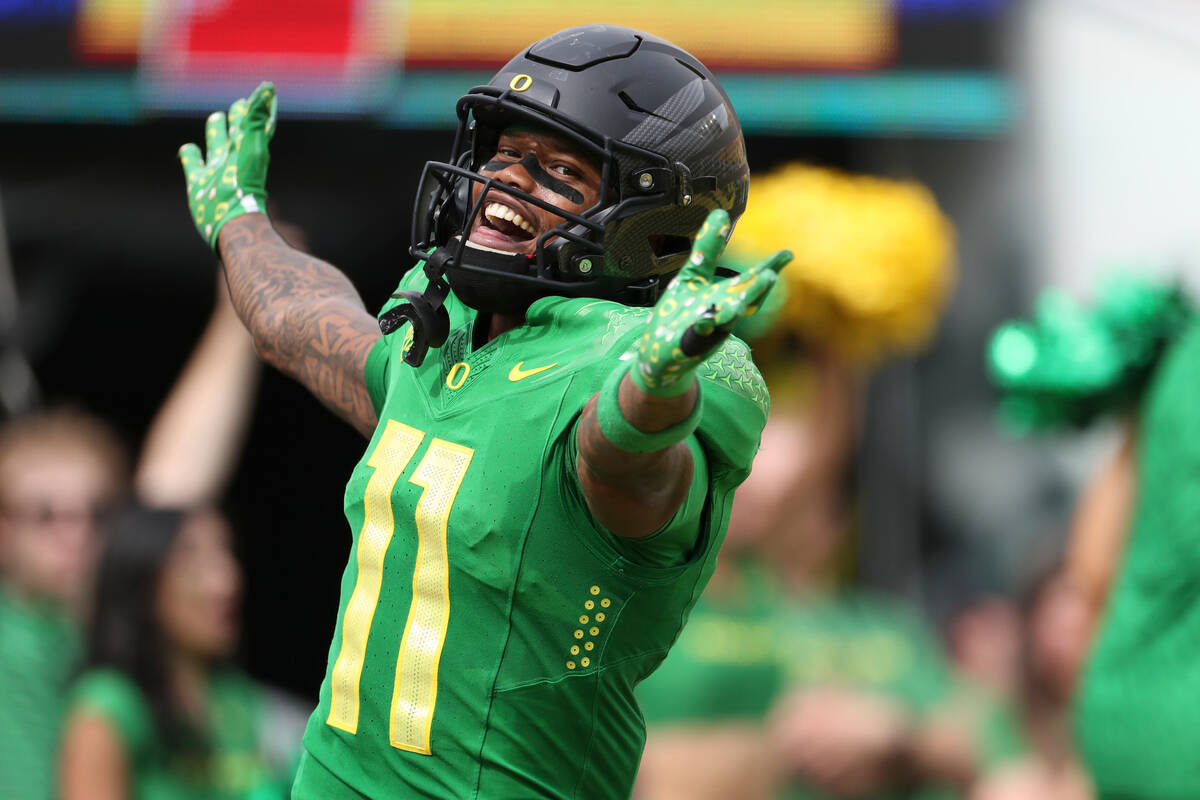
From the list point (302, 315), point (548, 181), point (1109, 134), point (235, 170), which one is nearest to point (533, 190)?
point (548, 181)

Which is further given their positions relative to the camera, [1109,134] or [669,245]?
[1109,134]

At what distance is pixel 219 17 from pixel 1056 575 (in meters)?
3.82

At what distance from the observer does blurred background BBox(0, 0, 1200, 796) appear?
6.68 metres

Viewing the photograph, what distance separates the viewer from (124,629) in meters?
5.25

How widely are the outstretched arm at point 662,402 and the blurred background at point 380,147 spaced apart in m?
4.57

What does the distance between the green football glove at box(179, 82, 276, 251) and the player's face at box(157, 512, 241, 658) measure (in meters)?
2.72

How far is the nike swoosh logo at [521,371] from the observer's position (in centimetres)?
214

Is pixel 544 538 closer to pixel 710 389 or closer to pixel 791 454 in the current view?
pixel 710 389

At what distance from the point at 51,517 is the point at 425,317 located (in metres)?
4.65

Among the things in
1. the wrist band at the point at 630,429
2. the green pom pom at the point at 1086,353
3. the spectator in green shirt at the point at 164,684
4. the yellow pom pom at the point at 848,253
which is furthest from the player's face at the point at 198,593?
the wrist band at the point at 630,429

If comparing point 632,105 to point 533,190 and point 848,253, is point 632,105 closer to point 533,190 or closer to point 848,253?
point 533,190

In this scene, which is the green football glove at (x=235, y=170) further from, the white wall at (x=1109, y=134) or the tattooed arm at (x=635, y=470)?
the white wall at (x=1109, y=134)

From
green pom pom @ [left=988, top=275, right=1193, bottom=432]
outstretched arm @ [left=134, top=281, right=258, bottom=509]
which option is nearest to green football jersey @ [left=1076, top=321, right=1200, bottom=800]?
green pom pom @ [left=988, top=275, right=1193, bottom=432]

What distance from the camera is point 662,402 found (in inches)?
71.7
